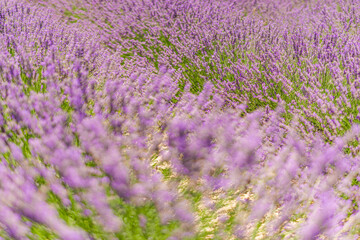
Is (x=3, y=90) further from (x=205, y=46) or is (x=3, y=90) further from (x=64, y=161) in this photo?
(x=205, y=46)

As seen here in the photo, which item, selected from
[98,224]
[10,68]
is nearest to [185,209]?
[98,224]

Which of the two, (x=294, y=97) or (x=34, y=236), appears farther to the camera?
(x=294, y=97)

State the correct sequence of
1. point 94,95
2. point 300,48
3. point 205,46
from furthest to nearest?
1. point 205,46
2. point 300,48
3. point 94,95

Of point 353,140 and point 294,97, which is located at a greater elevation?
point 294,97

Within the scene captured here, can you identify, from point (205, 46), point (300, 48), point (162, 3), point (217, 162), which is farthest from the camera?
point (162, 3)

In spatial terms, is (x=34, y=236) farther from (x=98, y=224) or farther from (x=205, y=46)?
(x=205, y=46)

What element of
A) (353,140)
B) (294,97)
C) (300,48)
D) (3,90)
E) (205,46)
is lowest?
(353,140)
